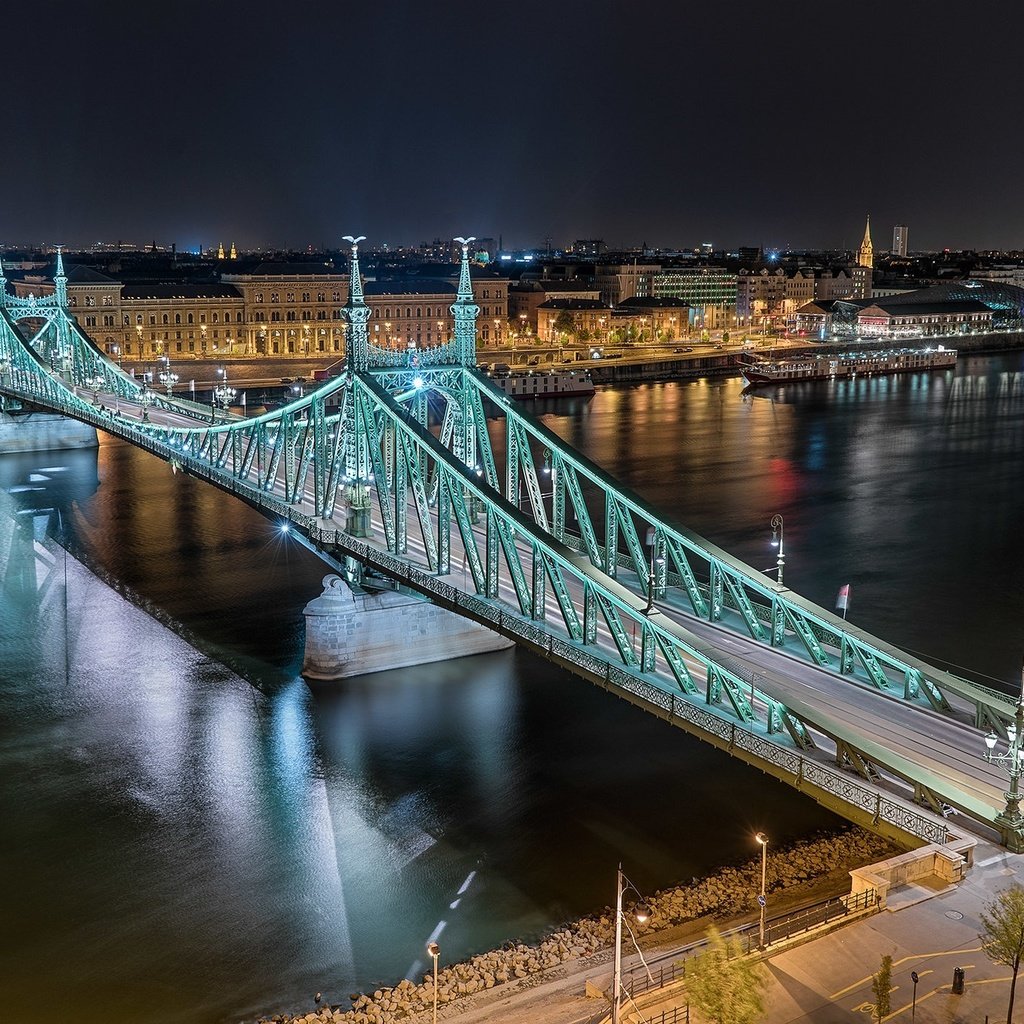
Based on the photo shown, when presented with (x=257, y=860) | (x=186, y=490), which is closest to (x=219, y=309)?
(x=186, y=490)

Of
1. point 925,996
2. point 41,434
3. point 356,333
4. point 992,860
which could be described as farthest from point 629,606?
point 41,434

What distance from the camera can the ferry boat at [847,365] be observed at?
97.8 m

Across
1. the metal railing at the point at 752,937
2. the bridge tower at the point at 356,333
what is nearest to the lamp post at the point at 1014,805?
the metal railing at the point at 752,937

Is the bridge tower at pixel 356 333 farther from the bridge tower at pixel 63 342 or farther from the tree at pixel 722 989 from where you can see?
the bridge tower at pixel 63 342

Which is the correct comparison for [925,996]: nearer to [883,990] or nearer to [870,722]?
[883,990]

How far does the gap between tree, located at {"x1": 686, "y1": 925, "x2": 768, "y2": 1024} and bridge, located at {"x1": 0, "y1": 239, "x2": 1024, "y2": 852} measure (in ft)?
12.2

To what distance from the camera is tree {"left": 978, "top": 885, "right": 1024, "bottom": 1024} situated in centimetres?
1233

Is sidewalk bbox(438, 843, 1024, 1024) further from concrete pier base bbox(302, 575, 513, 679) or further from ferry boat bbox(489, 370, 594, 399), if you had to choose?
ferry boat bbox(489, 370, 594, 399)

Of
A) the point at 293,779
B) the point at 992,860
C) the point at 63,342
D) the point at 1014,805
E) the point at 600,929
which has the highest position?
the point at 63,342

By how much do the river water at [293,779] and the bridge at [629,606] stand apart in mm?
2577

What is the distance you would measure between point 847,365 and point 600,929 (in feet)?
311

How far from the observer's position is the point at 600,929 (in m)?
17.6

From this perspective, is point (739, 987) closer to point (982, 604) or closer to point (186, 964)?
point (186, 964)

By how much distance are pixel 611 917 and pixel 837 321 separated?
125m
